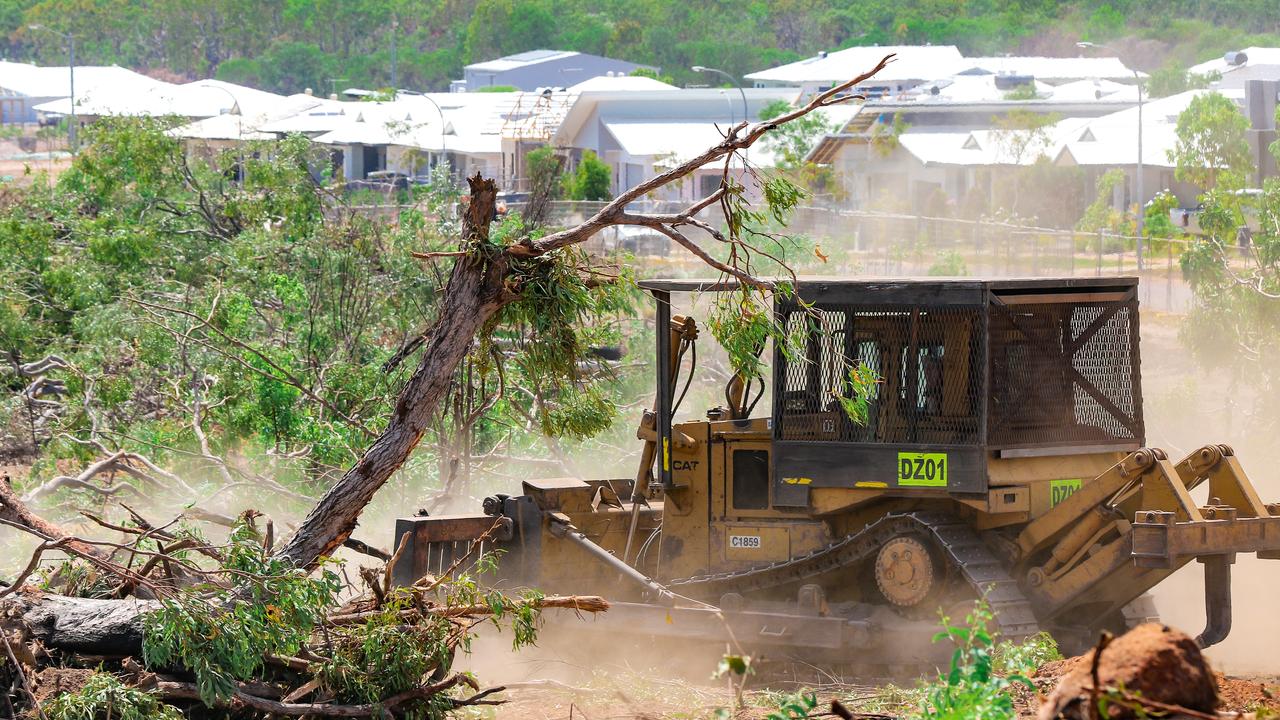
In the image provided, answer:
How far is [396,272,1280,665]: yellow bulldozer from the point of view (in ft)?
29.8

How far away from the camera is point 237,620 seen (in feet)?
24.0

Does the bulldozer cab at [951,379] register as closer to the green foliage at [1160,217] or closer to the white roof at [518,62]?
the green foliage at [1160,217]

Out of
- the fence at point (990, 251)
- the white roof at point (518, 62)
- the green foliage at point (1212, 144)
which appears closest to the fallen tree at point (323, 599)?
the fence at point (990, 251)

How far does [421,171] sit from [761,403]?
43.9 m

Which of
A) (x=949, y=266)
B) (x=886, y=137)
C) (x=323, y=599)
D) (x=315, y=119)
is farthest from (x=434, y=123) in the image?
(x=323, y=599)

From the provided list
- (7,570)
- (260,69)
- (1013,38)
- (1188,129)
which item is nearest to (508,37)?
(260,69)

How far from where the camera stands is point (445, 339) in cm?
848

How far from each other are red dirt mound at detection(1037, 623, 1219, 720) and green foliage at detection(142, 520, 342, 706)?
13.1ft

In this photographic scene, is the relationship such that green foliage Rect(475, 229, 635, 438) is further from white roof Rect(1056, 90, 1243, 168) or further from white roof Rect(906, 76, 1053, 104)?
white roof Rect(906, 76, 1053, 104)

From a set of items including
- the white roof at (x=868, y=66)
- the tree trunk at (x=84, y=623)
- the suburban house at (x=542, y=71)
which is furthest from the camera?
the suburban house at (x=542, y=71)

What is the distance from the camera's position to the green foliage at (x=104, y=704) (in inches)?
280

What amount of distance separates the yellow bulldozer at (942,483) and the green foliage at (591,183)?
114 feet

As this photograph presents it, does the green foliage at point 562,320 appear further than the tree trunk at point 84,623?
Yes

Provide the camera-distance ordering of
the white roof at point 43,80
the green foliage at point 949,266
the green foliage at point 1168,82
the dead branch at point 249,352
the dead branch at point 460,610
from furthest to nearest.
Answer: the white roof at point 43,80 < the green foliage at point 1168,82 < the green foliage at point 949,266 < the dead branch at point 249,352 < the dead branch at point 460,610
